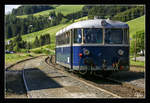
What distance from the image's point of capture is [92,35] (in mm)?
12484

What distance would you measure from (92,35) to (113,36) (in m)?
1.15

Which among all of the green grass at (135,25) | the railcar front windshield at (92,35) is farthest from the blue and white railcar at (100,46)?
A: the green grass at (135,25)

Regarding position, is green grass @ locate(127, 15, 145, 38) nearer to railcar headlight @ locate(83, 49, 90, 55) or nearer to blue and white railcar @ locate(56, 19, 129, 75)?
blue and white railcar @ locate(56, 19, 129, 75)

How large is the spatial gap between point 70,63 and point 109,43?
2523 mm

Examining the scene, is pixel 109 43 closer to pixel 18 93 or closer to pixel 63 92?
pixel 63 92

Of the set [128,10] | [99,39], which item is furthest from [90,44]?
[128,10]

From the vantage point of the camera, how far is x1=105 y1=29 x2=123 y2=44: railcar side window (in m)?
12.5

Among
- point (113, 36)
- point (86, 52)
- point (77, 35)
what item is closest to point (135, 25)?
point (113, 36)

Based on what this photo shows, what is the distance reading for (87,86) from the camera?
10.9 m

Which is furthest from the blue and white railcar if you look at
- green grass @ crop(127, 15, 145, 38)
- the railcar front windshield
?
green grass @ crop(127, 15, 145, 38)

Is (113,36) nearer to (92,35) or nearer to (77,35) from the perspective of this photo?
(92,35)

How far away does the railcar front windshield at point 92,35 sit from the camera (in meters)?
12.4

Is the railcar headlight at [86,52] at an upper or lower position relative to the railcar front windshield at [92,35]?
lower

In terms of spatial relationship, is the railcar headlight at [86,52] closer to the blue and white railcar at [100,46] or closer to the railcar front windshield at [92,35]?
the blue and white railcar at [100,46]
